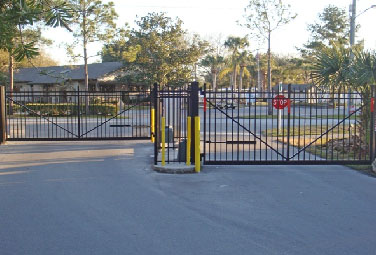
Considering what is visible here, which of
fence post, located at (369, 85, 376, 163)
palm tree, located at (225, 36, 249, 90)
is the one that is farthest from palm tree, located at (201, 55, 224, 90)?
fence post, located at (369, 85, 376, 163)

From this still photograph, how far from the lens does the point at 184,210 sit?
296 inches

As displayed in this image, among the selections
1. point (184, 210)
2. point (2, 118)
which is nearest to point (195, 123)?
point (184, 210)

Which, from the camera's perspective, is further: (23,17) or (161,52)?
(161,52)

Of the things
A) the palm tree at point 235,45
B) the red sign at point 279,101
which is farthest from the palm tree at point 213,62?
the red sign at point 279,101

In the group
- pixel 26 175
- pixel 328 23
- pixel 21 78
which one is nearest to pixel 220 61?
pixel 328 23

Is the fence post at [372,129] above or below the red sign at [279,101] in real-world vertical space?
below

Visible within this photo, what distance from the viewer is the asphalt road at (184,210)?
5863 millimetres

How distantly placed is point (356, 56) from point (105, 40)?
19.2 meters

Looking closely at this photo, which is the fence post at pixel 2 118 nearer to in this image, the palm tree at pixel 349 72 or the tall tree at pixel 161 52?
the palm tree at pixel 349 72

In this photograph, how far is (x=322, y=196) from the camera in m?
8.59

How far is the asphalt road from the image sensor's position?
5.86 meters

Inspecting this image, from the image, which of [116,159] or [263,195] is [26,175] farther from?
[263,195]

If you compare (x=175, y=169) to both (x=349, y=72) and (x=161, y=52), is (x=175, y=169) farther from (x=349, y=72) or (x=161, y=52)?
(x=161, y=52)

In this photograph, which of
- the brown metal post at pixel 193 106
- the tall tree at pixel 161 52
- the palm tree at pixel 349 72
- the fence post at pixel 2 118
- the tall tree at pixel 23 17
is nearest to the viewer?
the tall tree at pixel 23 17
